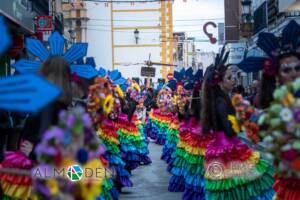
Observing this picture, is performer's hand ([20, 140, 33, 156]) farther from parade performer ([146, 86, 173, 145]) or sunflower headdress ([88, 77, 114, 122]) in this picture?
parade performer ([146, 86, 173, 145])

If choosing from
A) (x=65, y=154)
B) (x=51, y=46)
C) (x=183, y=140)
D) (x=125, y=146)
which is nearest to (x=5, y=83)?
(x=65, y=154)

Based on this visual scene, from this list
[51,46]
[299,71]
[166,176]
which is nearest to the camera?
[299,71]

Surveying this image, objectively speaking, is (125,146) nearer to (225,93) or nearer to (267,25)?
(225,93)

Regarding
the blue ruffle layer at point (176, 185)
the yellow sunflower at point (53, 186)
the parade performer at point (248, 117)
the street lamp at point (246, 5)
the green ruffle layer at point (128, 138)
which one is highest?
the street lamp at point (246, 5)

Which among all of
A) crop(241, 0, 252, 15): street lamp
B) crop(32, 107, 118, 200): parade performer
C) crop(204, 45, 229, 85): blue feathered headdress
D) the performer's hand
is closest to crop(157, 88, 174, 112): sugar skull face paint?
crop(241, 0, 252, 15): street lamp

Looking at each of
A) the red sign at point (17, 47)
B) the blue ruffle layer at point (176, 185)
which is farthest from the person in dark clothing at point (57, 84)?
the red sign at point (17, 47)

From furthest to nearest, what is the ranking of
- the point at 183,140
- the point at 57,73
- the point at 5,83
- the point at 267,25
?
the point at 267,25 → the point at 183,140 → the point at 57,73 → the point at 5,83

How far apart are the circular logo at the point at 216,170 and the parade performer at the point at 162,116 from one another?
10.6 metres

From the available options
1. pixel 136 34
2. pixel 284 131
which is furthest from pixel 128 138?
pixel 136 34

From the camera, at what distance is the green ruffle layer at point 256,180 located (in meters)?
6.69

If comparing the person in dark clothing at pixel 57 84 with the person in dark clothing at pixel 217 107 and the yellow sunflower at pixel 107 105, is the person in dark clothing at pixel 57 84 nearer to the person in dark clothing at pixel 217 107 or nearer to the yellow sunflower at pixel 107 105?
the yellow sunflower at pixel 107 105

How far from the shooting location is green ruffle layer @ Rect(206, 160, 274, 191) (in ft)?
21.9

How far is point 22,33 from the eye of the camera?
17969mm

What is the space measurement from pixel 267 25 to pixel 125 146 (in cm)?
1749
